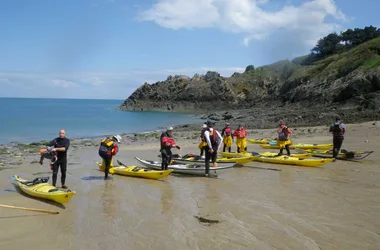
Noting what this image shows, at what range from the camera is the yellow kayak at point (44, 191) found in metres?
8.38

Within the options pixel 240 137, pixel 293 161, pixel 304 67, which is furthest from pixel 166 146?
pixel 304 67

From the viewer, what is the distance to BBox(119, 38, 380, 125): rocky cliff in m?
40.4

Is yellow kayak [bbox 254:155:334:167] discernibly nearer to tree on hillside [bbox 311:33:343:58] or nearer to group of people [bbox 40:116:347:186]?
group of people [bbox 40:116:347:186]

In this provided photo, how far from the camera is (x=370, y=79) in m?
38.9

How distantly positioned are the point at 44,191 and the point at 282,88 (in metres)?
60.8

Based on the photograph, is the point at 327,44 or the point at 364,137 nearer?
the point at 364,137

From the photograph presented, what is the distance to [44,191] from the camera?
8.92m

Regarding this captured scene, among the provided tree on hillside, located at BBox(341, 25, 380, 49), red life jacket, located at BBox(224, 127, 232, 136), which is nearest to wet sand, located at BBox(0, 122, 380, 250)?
red life jacket, located at BBox(224, 127, 232, 136)

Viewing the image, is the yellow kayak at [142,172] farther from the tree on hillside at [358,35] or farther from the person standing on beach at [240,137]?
the tree on hillside at [358,35]

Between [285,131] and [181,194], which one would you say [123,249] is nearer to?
[181,194]

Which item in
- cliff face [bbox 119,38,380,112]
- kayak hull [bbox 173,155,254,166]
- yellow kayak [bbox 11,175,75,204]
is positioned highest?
cliff face [bbox 119,38,380,112]

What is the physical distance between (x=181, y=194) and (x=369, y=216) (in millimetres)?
4770

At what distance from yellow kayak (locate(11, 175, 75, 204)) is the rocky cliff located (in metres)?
32.6

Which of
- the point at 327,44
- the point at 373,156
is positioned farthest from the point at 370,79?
the point at 327,44
